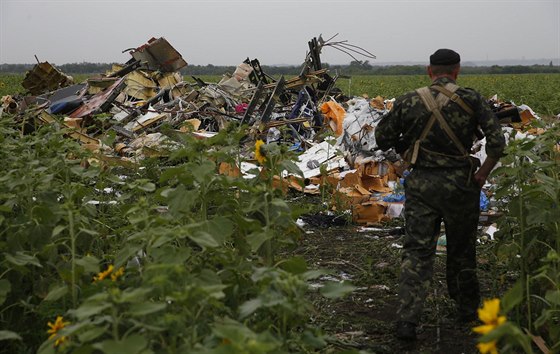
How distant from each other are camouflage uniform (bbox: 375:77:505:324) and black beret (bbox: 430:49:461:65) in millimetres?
110

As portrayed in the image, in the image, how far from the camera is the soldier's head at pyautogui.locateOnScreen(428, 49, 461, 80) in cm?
463

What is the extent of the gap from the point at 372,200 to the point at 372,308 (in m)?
2.95

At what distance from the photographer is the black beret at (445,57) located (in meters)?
4.63

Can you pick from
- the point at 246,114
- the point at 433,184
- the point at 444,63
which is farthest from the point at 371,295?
the point at 246,114

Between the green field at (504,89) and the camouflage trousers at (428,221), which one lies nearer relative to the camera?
the camouflage trousers at (428,221)

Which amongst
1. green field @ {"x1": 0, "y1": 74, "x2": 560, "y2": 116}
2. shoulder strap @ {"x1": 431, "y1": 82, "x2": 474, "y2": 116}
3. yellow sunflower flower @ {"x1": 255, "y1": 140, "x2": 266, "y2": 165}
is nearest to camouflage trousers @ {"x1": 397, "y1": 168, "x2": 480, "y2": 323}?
shoulder strap @ {"x1": 431, "y1": 82, "x2": 474, "y2": 116}

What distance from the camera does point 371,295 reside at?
555 cm

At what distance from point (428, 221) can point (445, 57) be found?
989 mm

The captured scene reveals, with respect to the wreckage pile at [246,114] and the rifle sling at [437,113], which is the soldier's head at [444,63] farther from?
the wreckage pile at [246,114]

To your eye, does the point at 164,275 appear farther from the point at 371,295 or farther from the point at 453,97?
the point at 371,295

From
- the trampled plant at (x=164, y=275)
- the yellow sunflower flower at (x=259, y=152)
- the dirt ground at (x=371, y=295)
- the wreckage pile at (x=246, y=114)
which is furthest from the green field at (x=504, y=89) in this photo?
the trampled plant at (x=164, y=275)

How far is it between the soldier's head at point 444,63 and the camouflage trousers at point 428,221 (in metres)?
0.58

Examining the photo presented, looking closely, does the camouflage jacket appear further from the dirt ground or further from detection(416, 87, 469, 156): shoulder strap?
the dirt ground

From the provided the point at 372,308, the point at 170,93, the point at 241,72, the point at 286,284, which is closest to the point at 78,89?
the point at 170,93
